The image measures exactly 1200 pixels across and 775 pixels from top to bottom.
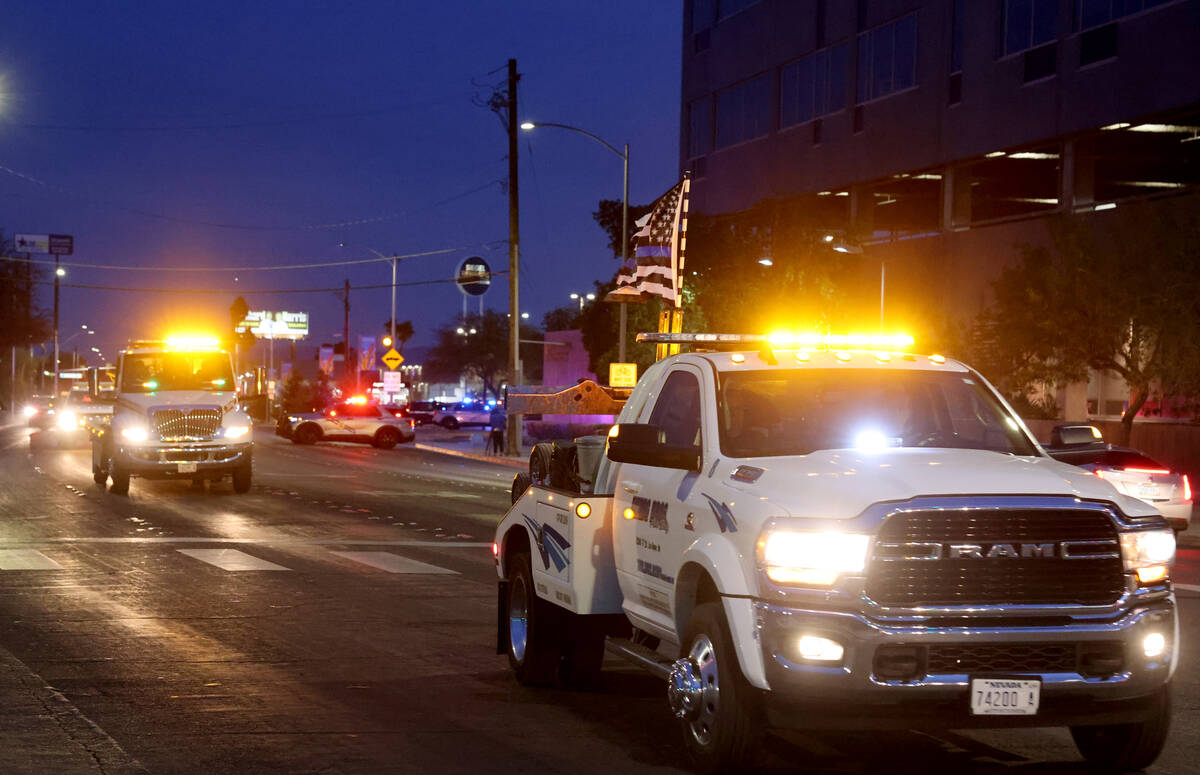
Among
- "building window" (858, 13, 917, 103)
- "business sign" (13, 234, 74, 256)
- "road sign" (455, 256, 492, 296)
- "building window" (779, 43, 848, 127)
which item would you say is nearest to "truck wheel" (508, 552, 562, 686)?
"building window" (858, 13, 917, 103)

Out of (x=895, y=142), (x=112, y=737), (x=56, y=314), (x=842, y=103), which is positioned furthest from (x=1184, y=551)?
(x=56, y=314)

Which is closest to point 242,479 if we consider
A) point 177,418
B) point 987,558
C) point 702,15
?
point 177,418

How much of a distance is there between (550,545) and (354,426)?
A: 149 feet

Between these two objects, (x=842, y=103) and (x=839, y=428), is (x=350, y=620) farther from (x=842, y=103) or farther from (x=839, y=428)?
(x=842, y=103)

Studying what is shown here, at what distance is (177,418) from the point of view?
27484 millimetres

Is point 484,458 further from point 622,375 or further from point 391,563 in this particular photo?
point 391,563

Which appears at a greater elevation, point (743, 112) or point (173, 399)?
point (743, 112)

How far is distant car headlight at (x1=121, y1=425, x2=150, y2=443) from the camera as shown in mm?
27306

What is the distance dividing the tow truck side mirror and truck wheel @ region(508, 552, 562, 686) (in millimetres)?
1899

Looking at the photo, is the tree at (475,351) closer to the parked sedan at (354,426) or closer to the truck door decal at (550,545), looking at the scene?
the parked sedan at (354,426)

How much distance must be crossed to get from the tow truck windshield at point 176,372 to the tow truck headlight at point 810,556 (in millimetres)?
22715

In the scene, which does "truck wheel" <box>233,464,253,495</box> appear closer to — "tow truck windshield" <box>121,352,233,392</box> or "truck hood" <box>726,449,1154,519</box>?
"tow truck windshield" <box>121,352,233,392</box>

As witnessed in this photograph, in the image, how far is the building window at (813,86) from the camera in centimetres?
4912

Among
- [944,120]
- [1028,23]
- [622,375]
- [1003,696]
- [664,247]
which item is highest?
[1028,23]
